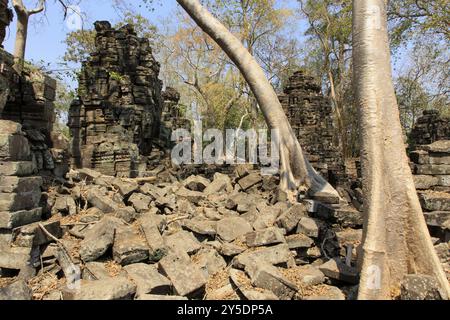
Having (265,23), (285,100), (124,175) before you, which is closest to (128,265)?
(124,175)

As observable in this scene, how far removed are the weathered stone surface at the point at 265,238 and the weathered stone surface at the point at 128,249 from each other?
1.32 m

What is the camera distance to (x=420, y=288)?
2.80 m

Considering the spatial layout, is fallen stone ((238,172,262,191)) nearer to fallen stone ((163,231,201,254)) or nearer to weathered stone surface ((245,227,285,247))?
weathered stone surface ((245,227,285,247))

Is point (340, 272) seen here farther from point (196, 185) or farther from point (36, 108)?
point (36, 108)

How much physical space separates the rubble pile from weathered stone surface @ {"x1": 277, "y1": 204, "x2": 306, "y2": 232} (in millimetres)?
14

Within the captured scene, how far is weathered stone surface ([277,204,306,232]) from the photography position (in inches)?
168

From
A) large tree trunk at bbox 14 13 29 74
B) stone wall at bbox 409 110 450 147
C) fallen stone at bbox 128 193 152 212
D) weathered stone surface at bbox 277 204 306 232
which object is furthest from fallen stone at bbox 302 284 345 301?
stone wall at bbox 409 110 450 147

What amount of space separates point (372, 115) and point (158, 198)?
11.8 feet

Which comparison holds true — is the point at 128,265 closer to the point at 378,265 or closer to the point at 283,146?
the point at 378,265

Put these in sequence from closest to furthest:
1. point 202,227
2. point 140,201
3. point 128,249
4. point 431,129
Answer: point 128,249 < point 202,227 < point 140,201 < point 431,129

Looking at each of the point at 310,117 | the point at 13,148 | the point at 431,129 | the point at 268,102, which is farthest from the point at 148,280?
the point at 431,129

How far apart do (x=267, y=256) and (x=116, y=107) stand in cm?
865

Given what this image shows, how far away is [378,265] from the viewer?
2.99m
